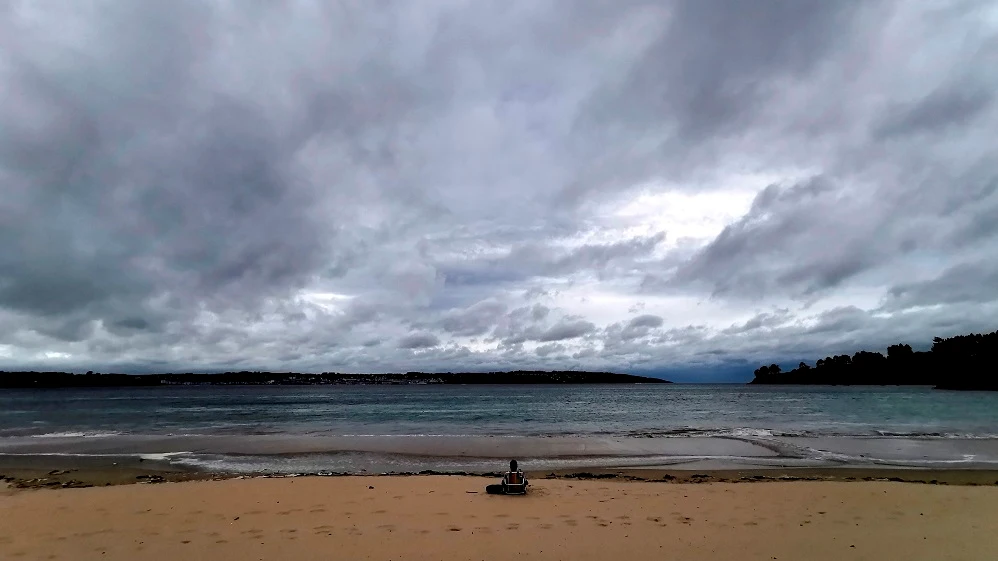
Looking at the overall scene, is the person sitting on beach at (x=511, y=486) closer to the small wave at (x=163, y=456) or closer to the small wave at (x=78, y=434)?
the small wave at (x=163, y=456)

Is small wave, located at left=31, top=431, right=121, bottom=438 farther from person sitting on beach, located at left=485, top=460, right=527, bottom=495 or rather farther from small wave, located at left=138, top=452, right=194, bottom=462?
person sitting on beach, located at left=485, top=460, right=527, bottom=495

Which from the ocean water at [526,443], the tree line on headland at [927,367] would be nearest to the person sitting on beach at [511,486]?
the ocean water at [526,443]

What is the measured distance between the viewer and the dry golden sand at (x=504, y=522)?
8.77 meters

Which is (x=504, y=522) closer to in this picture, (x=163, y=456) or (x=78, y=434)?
(x=163, y=456)

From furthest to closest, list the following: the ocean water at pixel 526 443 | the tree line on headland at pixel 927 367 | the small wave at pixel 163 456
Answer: the tree line on headland at pixel 927 367, the small wave at pixel 163 456, the ocean water at pixel 526 443

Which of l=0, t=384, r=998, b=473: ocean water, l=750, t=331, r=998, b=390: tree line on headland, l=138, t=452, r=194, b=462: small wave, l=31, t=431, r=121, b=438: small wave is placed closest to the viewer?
l=0, t=384, r=998, b=473: ocean water

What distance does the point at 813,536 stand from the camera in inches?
373

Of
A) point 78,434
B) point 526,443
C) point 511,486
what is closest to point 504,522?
point 511,486

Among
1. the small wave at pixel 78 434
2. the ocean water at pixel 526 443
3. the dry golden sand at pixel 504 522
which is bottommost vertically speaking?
the small wave at pixel 78 434

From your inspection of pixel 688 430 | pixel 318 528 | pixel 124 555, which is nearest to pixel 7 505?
pixel 124 555

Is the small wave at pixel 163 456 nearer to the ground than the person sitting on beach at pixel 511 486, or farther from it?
nearer to the ground

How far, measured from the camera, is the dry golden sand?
877cm

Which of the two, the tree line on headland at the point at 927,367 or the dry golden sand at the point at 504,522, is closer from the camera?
the dry golden sand at the point at 504,522

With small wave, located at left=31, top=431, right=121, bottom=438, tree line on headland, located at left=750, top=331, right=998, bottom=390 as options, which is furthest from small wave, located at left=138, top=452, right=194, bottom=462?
tree line on headland, located at left=750, top=331, right=998, bottom=390
